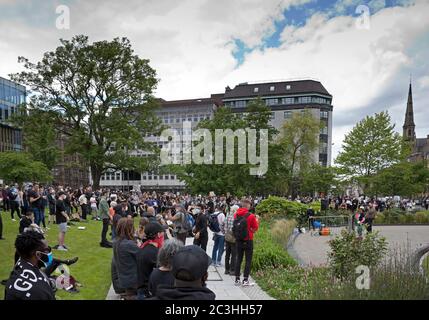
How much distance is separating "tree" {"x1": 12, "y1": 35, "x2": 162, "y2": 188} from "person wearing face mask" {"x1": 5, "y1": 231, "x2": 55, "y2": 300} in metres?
26.3

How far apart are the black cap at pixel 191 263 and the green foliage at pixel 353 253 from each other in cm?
547

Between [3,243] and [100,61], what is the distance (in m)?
22.7

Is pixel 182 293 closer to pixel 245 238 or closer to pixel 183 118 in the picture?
pixel 245 238

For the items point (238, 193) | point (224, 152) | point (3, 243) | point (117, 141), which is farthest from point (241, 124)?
point (3, 243)

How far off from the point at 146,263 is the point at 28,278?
207 cm

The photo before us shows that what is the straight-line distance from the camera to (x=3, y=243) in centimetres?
1075

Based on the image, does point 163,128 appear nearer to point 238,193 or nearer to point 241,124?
point 241,124

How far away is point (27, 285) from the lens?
10.1 feet

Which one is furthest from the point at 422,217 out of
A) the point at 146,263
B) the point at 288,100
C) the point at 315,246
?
the point at 288,100

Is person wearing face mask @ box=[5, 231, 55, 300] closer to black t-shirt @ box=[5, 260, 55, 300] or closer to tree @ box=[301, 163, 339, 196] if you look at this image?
black t-shirt @ box=[5, 260, 55, 300]

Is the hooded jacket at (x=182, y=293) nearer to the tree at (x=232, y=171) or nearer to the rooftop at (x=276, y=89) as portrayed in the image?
the tree at (x=232, y=171)

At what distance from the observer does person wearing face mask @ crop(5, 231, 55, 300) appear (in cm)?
303

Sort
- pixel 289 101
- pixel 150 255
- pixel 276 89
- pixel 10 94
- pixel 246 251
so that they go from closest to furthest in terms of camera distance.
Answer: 1. pixel 150 255
2. pixel 246 251
3. pixel 10 94
4. pixel 289 101
5. pixel 276 89

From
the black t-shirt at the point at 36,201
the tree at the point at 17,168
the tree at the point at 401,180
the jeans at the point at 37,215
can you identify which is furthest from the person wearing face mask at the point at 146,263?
the tree at the point at 401,180
